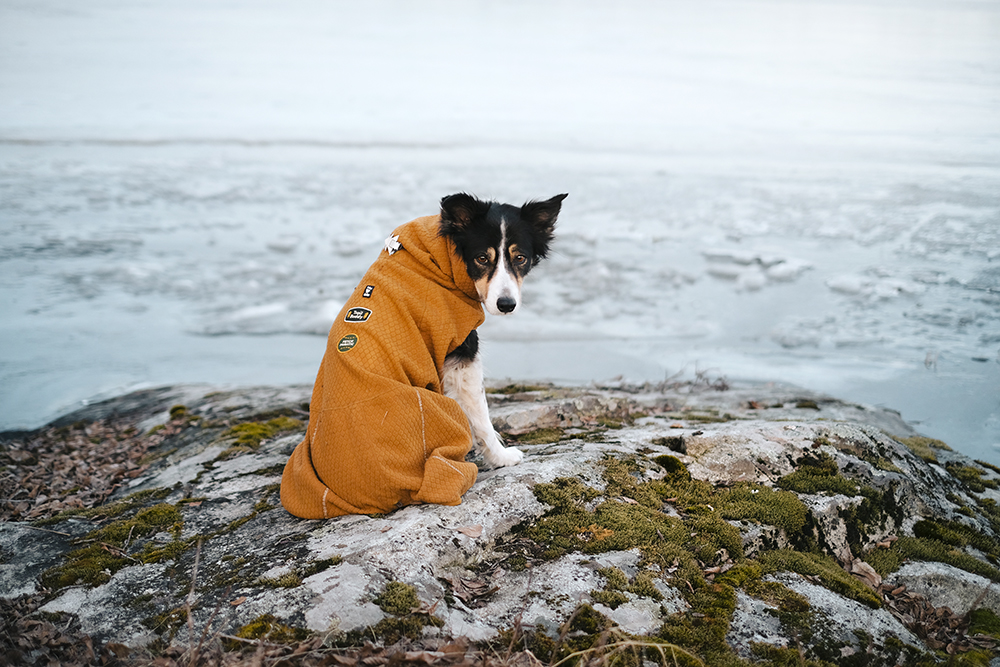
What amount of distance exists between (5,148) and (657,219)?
2034 cm

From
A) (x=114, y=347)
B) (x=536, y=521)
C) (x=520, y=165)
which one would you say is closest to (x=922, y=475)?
(x=536, y=521)

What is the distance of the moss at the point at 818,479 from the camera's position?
4.02 meters

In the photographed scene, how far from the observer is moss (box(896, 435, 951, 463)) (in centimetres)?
540

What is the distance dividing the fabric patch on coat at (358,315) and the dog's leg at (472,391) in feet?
2.52

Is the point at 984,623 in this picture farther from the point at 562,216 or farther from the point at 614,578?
the point at 562,216

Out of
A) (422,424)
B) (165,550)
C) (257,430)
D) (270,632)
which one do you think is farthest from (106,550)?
(257,430)

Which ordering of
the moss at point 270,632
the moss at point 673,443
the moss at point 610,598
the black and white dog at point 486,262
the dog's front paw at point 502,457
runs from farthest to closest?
1. the moss at point 673,443
2. the dog's front paw at point 502,457
3. the black and white dog at point 486,262
4. the moss at point 610,598
5. the moss at point 270,632

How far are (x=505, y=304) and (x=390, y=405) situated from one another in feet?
3.39

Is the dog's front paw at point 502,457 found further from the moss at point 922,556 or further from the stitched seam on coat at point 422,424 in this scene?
the moss at point 922,556

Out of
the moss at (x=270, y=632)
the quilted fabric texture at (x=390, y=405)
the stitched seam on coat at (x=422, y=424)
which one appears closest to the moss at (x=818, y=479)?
the quilted fabric texture at (x=390, y=405)

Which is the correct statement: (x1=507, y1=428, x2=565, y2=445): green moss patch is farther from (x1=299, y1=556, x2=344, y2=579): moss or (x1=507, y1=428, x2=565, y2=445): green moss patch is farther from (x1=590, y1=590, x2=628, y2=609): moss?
(x1=299, y1=556, x2=344, y2=579): moss

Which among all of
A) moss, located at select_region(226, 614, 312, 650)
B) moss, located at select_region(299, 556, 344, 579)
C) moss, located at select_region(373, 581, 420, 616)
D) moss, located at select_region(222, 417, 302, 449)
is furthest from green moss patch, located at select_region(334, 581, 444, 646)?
moss, located at select_region(222, 417, 302, 449)

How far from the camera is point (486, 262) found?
167 inches

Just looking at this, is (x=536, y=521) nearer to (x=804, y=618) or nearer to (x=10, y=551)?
(x=804, y=618)
